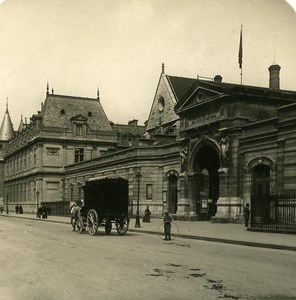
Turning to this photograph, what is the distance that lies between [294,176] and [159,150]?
18.7 meters

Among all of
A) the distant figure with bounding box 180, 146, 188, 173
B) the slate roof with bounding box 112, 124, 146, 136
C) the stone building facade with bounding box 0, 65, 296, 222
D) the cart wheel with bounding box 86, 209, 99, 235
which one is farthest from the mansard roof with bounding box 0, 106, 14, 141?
the cart wheel with bounding box 86, 209, 99, 235

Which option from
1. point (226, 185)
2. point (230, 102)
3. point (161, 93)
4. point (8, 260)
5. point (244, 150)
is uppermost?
point (161, 93)

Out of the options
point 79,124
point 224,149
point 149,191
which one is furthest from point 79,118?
point 224,149

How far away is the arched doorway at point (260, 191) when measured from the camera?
23.9 meters

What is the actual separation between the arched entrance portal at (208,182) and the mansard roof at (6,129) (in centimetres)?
7622

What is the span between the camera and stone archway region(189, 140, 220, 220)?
35.6m

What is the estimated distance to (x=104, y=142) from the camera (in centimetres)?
7088

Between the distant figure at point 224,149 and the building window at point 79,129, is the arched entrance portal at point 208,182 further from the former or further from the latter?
the building window at point 79,129

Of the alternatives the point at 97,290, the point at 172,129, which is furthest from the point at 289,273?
the point at 172,129

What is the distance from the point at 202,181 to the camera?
37094 millimetres

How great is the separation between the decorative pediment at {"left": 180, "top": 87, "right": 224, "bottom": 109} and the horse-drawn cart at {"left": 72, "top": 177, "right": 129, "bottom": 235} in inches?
456

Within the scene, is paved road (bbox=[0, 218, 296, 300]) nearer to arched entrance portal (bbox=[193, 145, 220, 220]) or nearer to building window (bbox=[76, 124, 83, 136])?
arched entrance portal (bbox=[193, 145, 220, 220])

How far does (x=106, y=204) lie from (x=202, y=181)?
52.5ft

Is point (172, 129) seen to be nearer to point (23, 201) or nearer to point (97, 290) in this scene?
point (23, 201)
